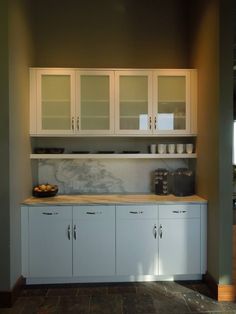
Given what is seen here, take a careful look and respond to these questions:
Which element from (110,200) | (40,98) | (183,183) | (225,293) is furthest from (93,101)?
(225,293)

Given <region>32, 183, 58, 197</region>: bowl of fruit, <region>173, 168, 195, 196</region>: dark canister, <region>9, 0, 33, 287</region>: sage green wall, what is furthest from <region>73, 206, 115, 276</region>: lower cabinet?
<region>173, 168, 195, 196</region>: dark canister

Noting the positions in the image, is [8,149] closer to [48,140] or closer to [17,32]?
[48,140]

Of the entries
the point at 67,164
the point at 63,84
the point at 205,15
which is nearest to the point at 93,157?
the point at 67,164

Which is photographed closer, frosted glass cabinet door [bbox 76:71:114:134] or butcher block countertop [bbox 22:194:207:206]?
butcher block countertop [bbox 22:194:207:206]

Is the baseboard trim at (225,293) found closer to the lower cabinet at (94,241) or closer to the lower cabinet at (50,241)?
the lower cabinet at (94,241)

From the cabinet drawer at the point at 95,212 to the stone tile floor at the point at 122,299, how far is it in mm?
713

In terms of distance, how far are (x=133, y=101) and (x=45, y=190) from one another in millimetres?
1419

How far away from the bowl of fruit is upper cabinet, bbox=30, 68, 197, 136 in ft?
2.01

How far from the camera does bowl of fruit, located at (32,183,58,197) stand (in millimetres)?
3217

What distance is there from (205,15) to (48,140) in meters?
2.25

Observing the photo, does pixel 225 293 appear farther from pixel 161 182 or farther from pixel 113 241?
pixel 161 182

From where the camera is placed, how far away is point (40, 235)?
117 inches

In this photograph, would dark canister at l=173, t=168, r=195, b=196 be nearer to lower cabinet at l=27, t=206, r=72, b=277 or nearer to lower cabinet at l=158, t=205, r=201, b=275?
lower cabinet at l=158, t=205, r=201, b=275

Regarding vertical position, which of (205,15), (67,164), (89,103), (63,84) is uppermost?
(205,15)
